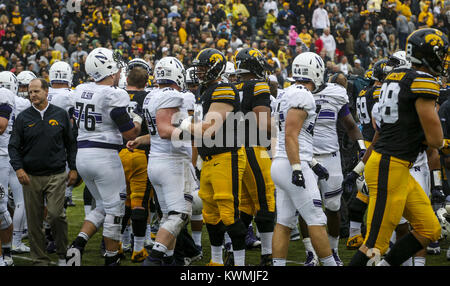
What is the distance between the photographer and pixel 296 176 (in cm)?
551

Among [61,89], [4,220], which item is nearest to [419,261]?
[4,220]

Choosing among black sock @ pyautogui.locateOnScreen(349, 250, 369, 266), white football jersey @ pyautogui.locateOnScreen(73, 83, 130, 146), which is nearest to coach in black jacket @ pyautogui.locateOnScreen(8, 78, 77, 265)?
white football jersey @ pyautogui.locateOnScreen(73, 83, 130, 146)

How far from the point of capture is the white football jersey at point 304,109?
222 inches

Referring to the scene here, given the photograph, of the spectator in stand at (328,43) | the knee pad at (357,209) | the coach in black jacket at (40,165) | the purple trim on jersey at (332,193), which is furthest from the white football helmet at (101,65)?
the spectator in stand at (328,43)

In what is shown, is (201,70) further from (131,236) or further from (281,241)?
(131,236)

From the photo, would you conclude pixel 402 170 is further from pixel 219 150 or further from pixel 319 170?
pixel 219 150

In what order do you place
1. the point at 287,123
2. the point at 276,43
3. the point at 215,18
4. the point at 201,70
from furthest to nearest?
the point at 215,18
the point at 276,43
the point at 201,70
the point at 287,123

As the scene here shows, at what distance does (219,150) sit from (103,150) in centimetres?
122

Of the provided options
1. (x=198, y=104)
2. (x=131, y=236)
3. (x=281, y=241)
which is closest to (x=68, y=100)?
(x=131, y=236)

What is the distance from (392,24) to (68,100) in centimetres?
1697

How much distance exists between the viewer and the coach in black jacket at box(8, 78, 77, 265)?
6.80 metres

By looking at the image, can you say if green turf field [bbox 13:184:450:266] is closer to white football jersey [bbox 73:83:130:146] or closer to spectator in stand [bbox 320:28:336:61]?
white football jersey [bbox 73:83:130:146]

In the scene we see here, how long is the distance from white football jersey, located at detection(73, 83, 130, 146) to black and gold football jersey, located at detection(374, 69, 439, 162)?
2.60m
